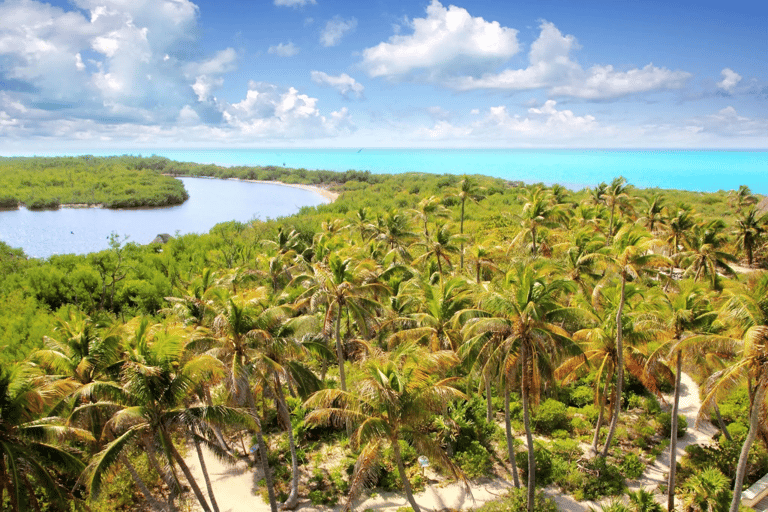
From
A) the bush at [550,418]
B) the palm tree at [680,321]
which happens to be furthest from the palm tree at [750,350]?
the bush at [550,418]

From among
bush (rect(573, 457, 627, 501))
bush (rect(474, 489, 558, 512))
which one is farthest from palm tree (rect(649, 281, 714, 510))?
bush (rect(474, 489, 558, 512))

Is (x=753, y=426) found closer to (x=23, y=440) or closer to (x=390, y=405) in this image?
(x=390, y=405)

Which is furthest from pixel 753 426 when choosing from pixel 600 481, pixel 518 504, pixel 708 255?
pixel 708 255

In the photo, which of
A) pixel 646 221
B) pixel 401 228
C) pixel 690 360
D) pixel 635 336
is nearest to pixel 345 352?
pixel 401 228

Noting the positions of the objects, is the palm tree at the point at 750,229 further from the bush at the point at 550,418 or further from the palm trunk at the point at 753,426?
the palm trunk at the point at 753,426

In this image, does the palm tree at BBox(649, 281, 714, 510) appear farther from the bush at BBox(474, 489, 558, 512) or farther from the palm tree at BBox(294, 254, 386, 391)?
the palm tree at BBox(294, 254, 386, 391)

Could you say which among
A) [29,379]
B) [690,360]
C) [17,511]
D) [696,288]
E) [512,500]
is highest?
[696,288]

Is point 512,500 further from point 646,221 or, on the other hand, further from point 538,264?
point 646,221
